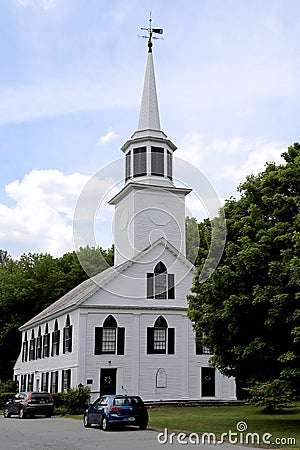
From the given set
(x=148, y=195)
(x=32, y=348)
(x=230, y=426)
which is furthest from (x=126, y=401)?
Result: (x=32, y=348)

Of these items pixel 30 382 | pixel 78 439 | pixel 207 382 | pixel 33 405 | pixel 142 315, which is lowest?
pixel 78 439

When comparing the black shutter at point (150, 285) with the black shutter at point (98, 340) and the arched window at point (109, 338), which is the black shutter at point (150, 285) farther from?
the black shutter at point (98, 340)

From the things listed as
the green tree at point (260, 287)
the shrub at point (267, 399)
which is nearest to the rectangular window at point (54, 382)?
the shrub at point (267, 399)

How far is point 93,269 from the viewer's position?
182 ft

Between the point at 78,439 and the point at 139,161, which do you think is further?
the point at 139,161

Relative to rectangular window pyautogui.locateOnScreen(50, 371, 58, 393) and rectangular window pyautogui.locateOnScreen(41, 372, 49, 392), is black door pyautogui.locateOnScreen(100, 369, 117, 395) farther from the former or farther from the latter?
rectangular window pyautogui.locateOnScreen(41, 372, 49, 392)

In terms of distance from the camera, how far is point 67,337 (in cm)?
4469

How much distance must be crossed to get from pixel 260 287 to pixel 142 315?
856 inches

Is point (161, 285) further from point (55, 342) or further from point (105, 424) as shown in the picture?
point (105, 424)

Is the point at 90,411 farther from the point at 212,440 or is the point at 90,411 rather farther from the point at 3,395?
the point at 3,395

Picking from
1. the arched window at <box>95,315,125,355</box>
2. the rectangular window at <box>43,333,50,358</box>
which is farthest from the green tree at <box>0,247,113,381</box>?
the arched window at <box>95,315,125,355</box>

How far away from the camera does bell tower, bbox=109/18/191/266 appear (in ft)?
155

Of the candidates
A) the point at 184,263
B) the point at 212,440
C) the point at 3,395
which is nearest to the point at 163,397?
the point at 184,263

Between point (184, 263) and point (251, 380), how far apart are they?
71.3 ft
